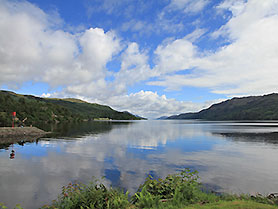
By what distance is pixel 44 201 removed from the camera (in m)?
15.8

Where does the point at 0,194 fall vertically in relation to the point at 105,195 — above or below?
below

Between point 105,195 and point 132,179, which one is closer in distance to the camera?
point 105,195

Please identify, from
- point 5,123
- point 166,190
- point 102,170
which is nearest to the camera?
point 166,190

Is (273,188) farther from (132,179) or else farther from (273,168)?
(132,179)

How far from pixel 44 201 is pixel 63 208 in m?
5.23

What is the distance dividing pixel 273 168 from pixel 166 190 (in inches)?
891

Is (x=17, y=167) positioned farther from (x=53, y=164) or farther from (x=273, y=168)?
(x=273, y=168)

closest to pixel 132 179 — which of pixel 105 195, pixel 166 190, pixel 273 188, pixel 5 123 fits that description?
pixel 166 190

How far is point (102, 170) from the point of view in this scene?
25.5 meters

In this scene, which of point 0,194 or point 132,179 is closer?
point 0,194

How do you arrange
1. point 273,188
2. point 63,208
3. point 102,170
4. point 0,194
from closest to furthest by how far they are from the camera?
point 63,208 → point 0,194 → point 273,188 → point 102,170

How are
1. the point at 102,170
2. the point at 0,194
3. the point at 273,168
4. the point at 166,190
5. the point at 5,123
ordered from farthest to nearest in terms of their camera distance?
the point at 5,123 → the point at 273,168 → the point at 102,170 → the point at 0,194 → the point at 166,190

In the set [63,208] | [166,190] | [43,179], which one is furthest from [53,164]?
[166,190]

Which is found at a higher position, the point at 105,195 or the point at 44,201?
the point at 105,195
